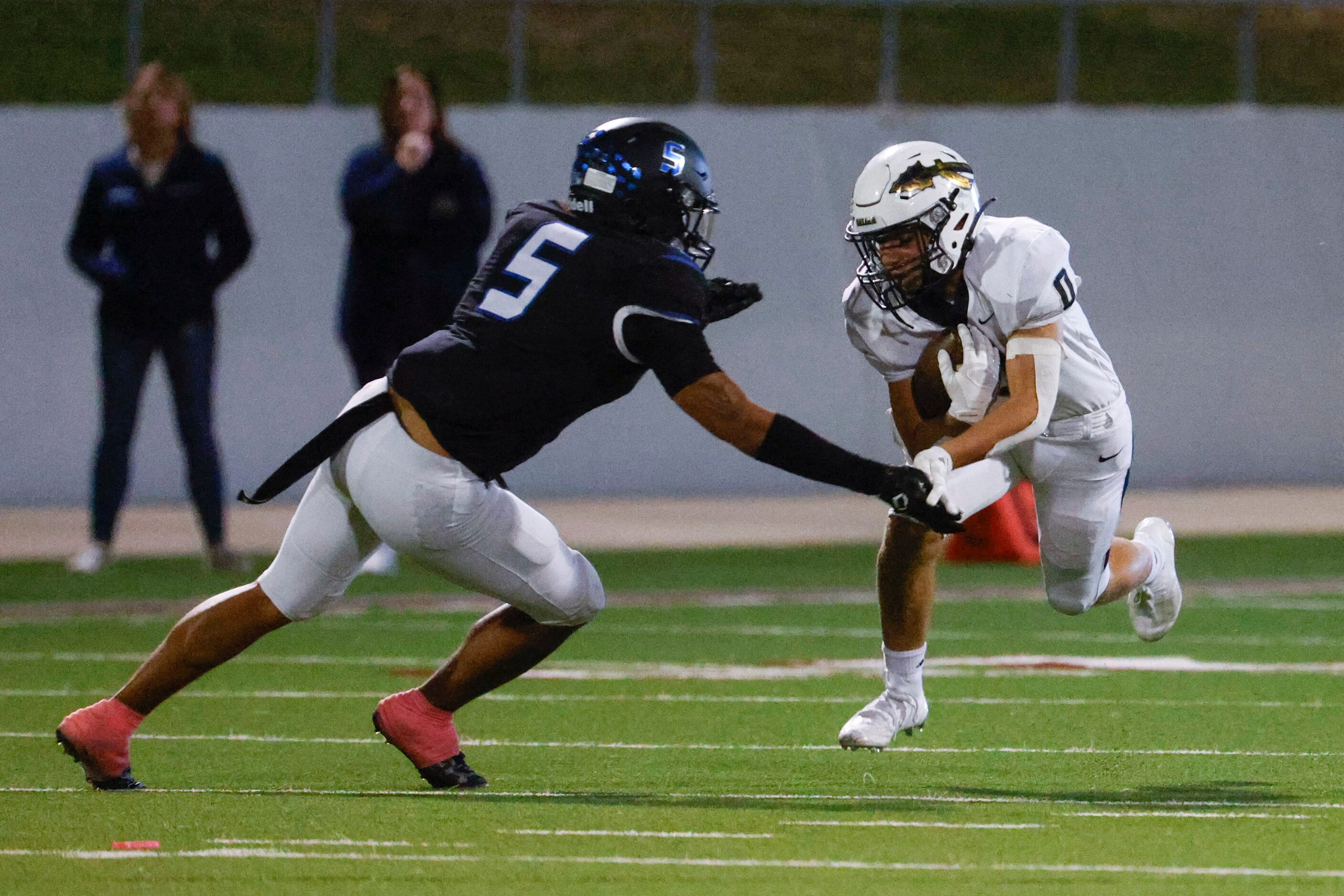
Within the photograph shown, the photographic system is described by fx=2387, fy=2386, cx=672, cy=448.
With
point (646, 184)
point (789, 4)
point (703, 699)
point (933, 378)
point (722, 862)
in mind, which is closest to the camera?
point (722, 862)

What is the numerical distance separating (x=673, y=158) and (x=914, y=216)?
0.65m

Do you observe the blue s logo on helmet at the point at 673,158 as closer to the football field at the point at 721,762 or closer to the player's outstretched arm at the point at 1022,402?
the player's outstretched arm at the point at 1022,402

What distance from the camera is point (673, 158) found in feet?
18.9

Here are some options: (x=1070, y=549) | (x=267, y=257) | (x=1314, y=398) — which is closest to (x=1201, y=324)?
(x=1314, y=398)

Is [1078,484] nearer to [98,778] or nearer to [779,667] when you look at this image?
[779,667]

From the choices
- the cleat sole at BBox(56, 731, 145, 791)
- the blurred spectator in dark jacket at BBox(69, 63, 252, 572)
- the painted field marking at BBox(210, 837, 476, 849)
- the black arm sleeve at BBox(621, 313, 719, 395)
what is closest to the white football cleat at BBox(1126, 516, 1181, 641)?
the black arm sleeve at BBox(621, 313, 719, 395)

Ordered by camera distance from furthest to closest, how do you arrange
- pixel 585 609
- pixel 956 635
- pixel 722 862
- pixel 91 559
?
pixel 91 559 < pixel 956 635 < pixel 585 609 < pixel 722 862

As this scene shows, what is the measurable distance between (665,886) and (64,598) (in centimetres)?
639

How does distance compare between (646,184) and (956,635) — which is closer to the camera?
(646,184)

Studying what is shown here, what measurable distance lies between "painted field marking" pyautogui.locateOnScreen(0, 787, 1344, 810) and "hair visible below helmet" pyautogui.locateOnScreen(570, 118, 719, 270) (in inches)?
51.3

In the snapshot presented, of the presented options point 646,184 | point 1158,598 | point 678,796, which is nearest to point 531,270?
point 646,184

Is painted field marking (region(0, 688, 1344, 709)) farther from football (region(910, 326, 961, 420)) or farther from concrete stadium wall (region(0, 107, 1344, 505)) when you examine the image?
Answer: concrete stadium wall (region(0, 107, 1344, 505))

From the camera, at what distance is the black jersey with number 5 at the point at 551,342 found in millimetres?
5555

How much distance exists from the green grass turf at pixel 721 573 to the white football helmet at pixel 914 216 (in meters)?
5.05
